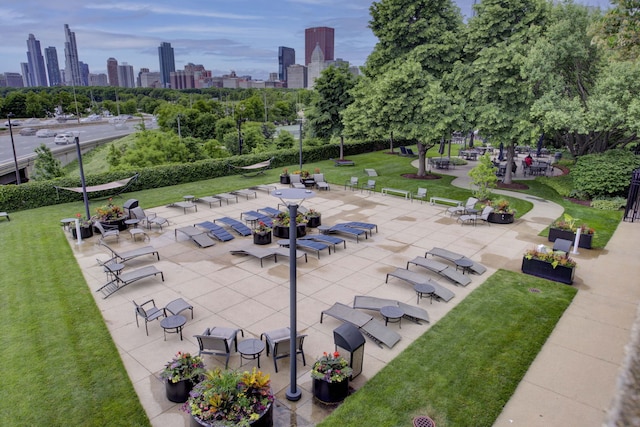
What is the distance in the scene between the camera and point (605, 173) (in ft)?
65.1

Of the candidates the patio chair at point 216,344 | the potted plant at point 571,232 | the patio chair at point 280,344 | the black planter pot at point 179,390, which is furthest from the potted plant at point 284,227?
the potted plant at point 571,232

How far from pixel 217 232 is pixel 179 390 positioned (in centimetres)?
916

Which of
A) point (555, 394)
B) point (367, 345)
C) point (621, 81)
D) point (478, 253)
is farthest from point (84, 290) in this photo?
point (621, 81)

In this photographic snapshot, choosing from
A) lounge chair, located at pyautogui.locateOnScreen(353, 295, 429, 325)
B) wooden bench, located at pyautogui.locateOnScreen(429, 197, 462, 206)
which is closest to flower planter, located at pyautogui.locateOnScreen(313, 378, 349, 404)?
lounge chair, located at pyautogui.locateOnScreen(353, 295, 429, 325)

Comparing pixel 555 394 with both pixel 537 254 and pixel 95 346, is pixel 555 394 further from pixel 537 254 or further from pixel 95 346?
pixel 95 346

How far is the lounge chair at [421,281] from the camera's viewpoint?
10922mm

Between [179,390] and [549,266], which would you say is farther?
Answer: [549,266]

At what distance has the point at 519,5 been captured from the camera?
21422mm

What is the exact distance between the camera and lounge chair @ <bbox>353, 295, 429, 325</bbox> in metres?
9.73

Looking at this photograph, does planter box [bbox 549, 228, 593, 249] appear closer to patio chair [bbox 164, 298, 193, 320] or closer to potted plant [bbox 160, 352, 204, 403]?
patio chair [bbox 164, 298, 193, 320]

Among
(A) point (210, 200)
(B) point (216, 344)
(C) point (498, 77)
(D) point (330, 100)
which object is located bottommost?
(B) point (216, 344)

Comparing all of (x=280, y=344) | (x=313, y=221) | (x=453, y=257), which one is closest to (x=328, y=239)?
(x=313, y=221)

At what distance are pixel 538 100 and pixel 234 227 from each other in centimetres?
1635

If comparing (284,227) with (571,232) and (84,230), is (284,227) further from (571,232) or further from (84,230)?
(571,232)
